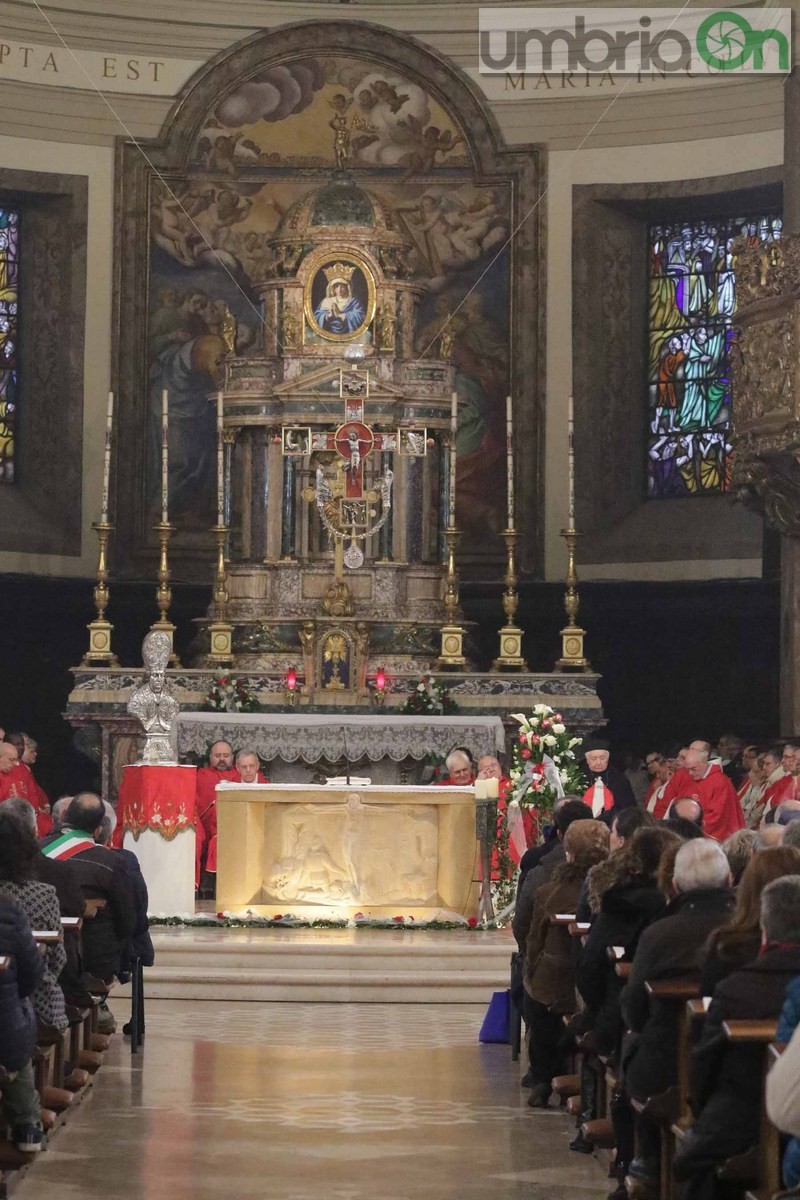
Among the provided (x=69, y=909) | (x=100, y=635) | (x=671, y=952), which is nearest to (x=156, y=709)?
(x=100, y=635)

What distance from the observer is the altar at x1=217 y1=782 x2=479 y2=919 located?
1614 centimetres

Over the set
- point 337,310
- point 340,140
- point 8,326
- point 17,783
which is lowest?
point 17,783

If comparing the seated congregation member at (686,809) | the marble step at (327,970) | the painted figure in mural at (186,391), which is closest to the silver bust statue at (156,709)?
the marble step at (327,970)

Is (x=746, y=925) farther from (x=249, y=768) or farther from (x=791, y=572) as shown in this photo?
(x=791, y=572)

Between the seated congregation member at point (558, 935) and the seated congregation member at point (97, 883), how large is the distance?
183 cm

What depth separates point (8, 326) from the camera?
2292cm

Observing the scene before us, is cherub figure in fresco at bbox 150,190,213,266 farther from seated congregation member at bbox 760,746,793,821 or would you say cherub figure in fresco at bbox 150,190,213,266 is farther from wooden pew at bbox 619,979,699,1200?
wooden pew at bbox 619,979,699,1200

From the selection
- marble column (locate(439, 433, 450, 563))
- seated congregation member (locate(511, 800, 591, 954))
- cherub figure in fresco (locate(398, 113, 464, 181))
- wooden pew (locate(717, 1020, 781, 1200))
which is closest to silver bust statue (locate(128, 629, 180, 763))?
marble column (locate(439, 433, 450, 563))

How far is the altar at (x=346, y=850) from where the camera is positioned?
16.1 m

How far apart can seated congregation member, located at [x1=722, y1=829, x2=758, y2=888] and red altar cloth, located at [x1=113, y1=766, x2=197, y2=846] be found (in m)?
8.01

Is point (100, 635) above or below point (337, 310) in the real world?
below

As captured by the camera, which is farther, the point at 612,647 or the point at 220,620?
the point at 612,647

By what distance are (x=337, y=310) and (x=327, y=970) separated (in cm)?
801

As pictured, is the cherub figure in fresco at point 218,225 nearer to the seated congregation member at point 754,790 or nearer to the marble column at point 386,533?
the marble column at point 386,533
